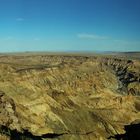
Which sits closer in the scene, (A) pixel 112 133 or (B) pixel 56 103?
(A) pixel 112 133

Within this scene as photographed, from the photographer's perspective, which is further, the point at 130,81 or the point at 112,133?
the point at 130,81

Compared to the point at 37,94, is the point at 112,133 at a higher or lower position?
lower

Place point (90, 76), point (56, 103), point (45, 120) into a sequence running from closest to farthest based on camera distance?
point (45, 120) < point (56, 103) < point (90, 76)

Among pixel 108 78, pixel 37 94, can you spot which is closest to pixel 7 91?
pixel 37 94

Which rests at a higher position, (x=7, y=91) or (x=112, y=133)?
(x=7, y=91)

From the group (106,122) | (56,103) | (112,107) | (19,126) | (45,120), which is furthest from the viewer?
(112,107)

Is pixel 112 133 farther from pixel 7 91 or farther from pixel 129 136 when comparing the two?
pixel 7 91

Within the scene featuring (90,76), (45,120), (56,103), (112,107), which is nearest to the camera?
(45,120)

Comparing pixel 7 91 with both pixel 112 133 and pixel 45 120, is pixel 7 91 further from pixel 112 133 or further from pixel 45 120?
pixel 112 133

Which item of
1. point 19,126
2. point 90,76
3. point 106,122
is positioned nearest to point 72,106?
point 106,122
